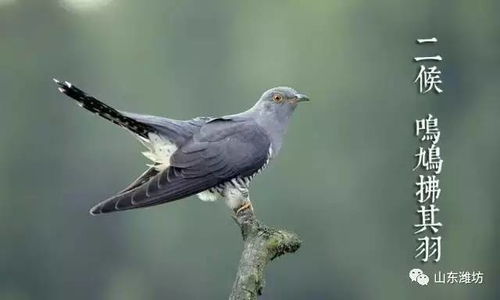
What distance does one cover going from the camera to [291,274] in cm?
266

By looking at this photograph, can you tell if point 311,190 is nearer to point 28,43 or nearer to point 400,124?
point 400,124

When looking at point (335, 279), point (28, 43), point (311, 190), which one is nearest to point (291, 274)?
point (335, 279)

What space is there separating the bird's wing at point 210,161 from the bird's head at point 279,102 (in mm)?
67

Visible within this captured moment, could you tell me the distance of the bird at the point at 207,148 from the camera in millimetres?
1922

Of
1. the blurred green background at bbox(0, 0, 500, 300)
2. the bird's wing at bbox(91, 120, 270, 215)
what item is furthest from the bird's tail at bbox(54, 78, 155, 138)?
the blurred green background at bbox(0, 0, 500, 300)

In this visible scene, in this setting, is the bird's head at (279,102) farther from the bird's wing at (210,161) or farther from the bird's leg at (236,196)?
the bird's leg at (236,196)

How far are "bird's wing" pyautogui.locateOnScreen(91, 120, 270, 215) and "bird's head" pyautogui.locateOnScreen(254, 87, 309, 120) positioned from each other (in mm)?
67

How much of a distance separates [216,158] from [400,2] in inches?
43.7

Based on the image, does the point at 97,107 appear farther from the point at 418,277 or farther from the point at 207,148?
the point at 418,277

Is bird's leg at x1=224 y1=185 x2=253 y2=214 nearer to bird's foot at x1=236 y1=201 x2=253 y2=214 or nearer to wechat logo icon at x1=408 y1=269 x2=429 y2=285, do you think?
bird's foot at x1=236 y1=201 x2=253 y2=214

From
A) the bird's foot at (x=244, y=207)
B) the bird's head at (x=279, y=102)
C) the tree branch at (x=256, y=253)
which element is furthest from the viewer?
the bird's head at (x=279, y=102)

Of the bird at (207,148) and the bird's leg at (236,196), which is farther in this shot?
the bird's leg at (236,196)

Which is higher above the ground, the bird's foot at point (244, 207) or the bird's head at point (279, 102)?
the bird's head at point (279, 102)

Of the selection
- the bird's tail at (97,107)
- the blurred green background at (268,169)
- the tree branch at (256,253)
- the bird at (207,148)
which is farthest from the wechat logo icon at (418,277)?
the bird's tail at (97,107)
